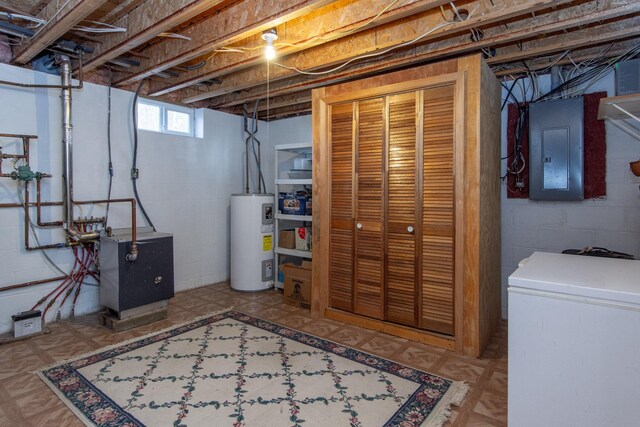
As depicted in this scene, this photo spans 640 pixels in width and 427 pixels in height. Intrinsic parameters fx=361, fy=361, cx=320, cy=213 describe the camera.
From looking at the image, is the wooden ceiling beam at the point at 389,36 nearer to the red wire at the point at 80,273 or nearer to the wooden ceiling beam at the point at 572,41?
the wooden ceiling beam at the point at 572,41

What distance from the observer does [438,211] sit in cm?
285

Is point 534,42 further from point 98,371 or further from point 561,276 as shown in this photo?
point 98,371

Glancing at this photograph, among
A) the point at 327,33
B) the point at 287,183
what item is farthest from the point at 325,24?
the point at 287,183

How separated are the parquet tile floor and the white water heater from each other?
12.4 inches

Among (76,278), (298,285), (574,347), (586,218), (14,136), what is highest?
(14,136)

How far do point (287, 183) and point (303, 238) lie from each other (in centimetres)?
68

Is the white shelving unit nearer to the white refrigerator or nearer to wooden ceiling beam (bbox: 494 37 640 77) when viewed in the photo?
wooden ceiling beam (bbox: 494 37 640 77)

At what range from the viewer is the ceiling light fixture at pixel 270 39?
2.60 m

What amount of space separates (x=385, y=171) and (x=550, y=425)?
6.81ft

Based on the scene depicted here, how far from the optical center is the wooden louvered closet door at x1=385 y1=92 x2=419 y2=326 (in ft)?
9.71

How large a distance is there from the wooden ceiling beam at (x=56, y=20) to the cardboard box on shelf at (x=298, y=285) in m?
2.77

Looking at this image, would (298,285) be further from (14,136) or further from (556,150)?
(14,136)

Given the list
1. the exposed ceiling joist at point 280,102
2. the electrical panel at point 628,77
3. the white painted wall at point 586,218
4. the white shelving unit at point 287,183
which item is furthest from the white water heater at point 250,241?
the electrical panel at point 628,77

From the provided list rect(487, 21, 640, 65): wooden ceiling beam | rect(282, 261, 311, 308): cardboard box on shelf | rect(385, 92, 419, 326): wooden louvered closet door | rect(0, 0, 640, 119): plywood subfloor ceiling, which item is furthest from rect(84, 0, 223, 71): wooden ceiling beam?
rect(282, 261, 311, 308): cardboard box on shelf
